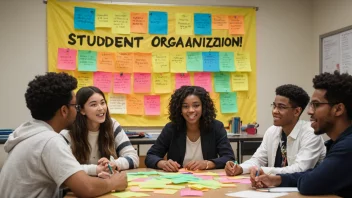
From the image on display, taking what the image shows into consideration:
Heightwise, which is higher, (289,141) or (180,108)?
(180,108)

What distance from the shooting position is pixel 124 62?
4566 mm

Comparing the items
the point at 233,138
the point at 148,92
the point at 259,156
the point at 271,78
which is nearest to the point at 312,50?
the point at 271,78

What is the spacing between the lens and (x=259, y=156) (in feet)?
9.21

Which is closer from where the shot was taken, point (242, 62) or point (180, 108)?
point (180, 108)

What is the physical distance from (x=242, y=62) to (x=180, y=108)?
79.5 inches

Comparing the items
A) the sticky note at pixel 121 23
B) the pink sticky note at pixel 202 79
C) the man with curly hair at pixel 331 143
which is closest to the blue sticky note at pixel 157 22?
the sticky note at pixel 121 23

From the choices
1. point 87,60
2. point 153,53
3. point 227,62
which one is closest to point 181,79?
point 153,53

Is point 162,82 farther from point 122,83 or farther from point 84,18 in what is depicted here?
point 84,18

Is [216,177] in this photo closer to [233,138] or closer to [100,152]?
[100,152]

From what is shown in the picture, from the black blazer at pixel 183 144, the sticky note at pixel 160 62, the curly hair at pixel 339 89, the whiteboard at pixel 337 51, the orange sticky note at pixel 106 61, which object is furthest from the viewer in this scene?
the sticky note at pixel 160 62

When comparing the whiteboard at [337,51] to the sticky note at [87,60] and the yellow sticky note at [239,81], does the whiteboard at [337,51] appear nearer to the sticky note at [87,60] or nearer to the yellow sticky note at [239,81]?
the yellow sticky note at [239,81]

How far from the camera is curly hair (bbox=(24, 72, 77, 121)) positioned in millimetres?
1799

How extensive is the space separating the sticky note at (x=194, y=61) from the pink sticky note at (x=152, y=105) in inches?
21.8

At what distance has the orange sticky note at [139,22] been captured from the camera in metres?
4.59
